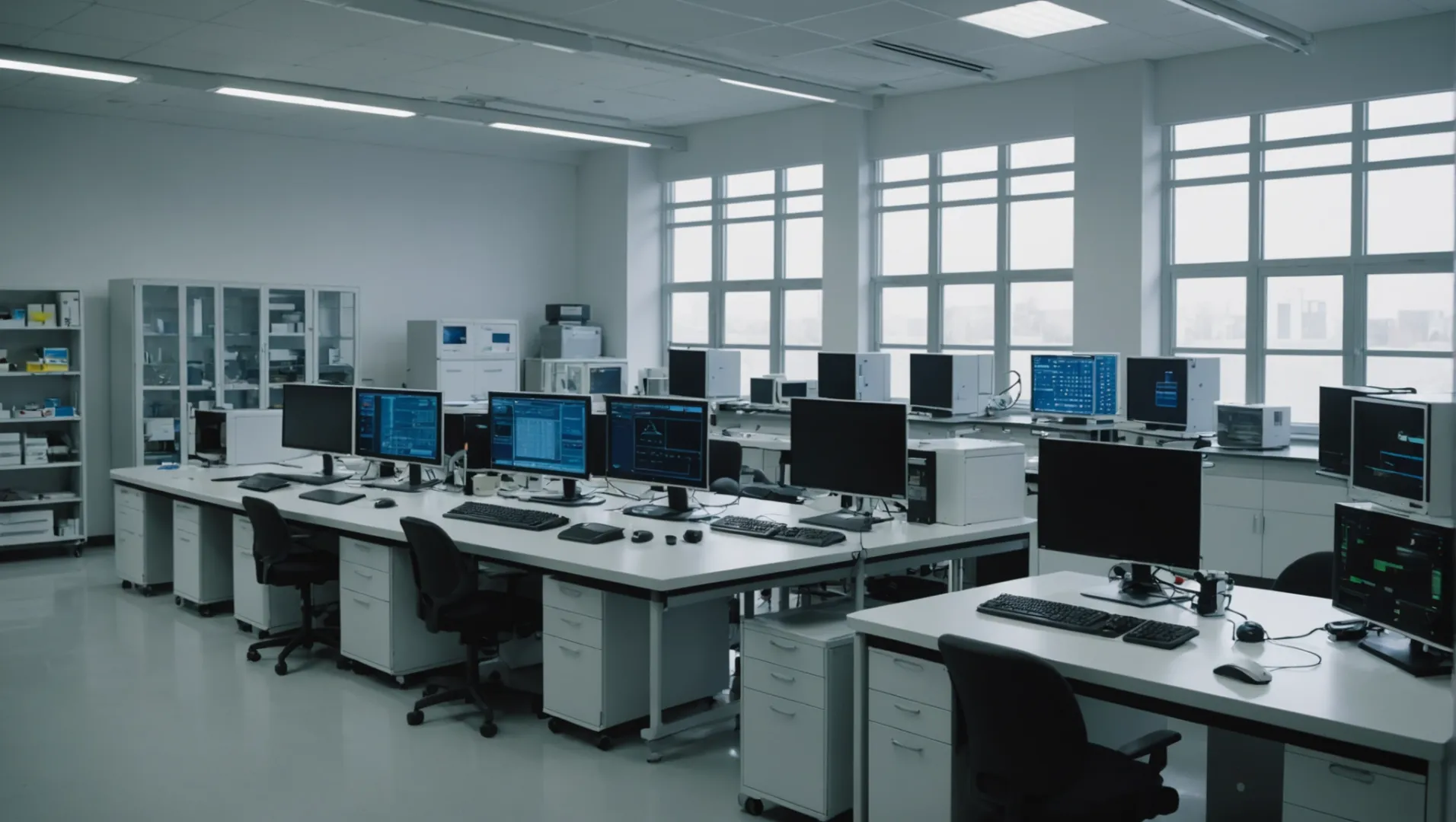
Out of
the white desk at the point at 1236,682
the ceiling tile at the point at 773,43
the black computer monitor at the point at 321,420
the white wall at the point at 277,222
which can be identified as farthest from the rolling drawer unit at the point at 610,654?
the white wall at the point at 277,222

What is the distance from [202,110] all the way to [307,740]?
241 inches

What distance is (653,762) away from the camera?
398cm

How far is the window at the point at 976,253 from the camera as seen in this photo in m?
8.73

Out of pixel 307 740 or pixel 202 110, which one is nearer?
pixel 307 740

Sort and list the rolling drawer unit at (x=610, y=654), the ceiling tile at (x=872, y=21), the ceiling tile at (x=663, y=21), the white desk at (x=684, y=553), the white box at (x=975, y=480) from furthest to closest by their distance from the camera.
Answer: the ceiling tile at (x=872, y=21), the ceiling tile at (x=663, y=21), the white box at (x=975, y=480), the rolling drawer unit at (x=610, y=654), the white desk at (x=684, y=553)

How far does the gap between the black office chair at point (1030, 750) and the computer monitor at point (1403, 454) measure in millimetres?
943

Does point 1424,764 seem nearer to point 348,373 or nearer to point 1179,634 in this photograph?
point 1179,634

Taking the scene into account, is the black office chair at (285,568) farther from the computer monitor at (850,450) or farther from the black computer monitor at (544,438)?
the computer monitor at (850,450)

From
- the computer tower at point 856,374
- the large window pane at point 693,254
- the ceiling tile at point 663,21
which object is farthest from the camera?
the large window pane at point 693,254

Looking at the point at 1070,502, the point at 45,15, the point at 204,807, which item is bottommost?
the point at 204,807

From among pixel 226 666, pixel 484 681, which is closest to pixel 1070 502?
pixel 484 681

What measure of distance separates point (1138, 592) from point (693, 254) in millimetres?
8458

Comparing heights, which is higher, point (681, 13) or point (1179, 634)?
point (681, 13)

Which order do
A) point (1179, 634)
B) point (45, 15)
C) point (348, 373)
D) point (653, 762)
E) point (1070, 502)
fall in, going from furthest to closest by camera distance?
point (348, 373)
point (45, 15)
point (653, 762)
point (1070, 502)
point (1179, 634)
